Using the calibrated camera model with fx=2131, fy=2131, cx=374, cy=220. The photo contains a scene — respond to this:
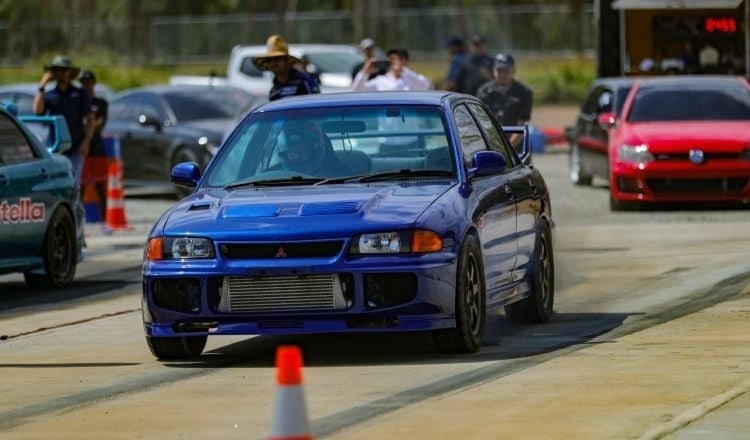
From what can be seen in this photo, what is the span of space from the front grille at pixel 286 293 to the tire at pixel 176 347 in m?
0.60

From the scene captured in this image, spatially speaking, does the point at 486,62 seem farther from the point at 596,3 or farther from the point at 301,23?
the point at 301,23

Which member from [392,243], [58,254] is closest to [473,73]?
[58,254]

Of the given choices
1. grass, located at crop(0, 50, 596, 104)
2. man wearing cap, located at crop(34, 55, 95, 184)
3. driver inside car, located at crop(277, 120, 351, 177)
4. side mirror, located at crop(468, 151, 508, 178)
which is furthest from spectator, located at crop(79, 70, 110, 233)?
grass, located at crop(0, 50, 596, 104)

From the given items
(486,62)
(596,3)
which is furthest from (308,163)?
(596,3)

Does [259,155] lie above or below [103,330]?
above

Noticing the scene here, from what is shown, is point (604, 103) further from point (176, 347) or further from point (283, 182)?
point (176, 347)

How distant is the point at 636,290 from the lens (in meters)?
14.8

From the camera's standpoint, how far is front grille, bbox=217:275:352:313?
10.7m

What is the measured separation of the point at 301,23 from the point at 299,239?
57620mm

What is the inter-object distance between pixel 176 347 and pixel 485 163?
77.2 inches

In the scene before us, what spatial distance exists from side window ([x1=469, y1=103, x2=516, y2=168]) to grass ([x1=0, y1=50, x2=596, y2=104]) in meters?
38.7

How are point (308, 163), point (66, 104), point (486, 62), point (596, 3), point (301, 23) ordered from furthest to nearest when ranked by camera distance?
point (301, 23) → point (596, 3) → point (486, 62) → point (66, 104) → point (308, 163)

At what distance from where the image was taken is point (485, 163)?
11.7 m

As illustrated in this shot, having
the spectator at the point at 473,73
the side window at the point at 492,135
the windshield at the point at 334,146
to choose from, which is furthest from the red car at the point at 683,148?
the windshield at the point at 334,146
